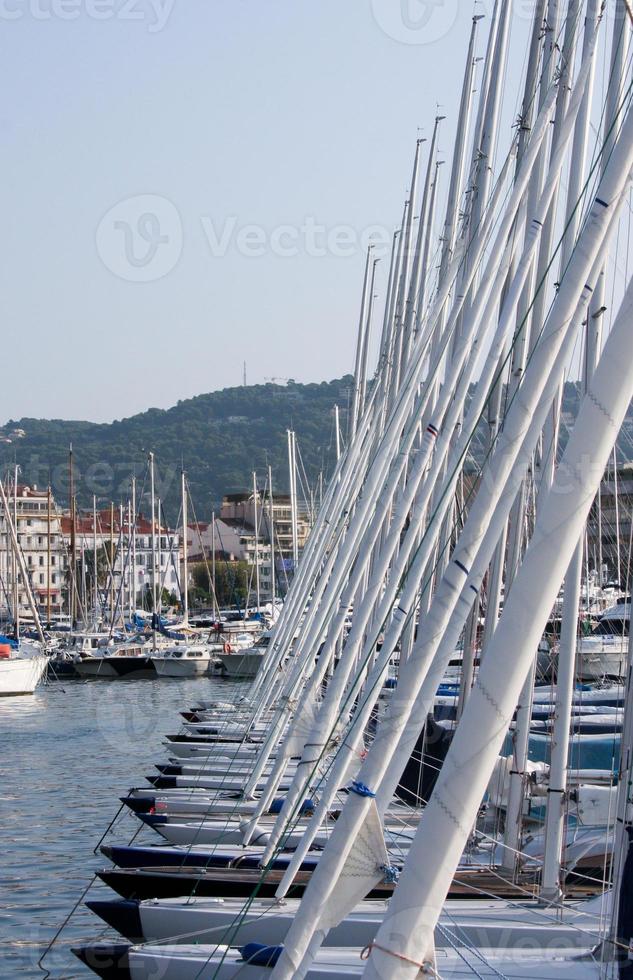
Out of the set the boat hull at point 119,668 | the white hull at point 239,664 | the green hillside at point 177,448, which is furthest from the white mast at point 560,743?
the green hillside at point 177,448

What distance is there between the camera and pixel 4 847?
77.3ft

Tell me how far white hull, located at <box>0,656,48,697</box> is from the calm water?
64 centimetres

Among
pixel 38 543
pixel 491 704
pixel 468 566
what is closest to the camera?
pixel 491 704

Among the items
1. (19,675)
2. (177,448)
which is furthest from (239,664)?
(177,448)

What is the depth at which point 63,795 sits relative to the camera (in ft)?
97.1

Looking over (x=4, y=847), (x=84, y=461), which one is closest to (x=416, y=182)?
(x=4, y=847)

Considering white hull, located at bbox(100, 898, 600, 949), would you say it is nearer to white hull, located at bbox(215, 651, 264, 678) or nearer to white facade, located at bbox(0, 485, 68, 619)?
white hull, located at bbox(215, 651, 264, 678)

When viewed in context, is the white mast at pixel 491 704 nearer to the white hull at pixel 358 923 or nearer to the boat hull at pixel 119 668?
the white hull at pixel 358 923

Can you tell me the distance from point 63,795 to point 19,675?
26.5m

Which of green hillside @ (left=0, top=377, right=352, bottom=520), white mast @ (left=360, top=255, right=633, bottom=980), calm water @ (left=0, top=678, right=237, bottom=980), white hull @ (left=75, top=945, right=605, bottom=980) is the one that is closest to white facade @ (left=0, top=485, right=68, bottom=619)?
green hillside @ (left=0, top=377, right=352, bottom=520)

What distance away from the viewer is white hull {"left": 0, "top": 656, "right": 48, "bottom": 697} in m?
54.8

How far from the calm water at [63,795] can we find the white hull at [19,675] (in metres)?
0.64

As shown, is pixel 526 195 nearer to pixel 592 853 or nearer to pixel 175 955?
pixel 592 853

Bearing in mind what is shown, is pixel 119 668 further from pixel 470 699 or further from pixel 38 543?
pixel 470 699
